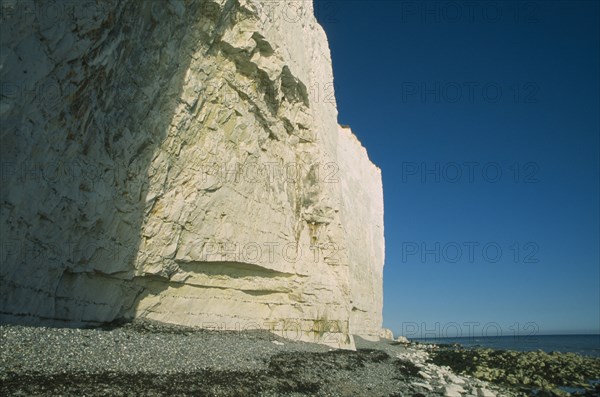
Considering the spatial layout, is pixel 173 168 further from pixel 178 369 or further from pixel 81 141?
pixel 178 369

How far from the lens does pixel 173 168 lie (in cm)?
1466

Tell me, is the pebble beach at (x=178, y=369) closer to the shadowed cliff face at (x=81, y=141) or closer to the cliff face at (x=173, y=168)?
the shadowed cliff face at (x=81, y=141)

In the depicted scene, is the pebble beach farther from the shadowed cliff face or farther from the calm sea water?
the calm sea water

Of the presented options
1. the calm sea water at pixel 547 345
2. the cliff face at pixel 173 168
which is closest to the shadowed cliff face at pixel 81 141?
the cliff face at pixel 173 168

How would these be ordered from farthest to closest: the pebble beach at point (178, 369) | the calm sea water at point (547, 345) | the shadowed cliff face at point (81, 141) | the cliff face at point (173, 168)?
the calm sea water at point (547, 345) → the cliff face at point (173, 168) → the shadowed cliff face at point (81, 141) → the pebble beach at point (178, 369)

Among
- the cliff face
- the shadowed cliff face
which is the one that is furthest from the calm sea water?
the shadowed cliff face

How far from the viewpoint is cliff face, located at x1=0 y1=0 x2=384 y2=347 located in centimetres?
892

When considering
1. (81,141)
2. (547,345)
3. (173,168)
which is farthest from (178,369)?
(547,345)

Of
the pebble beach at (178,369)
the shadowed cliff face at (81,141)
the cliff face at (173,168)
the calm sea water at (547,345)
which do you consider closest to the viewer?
the pebble beach at (178,369)

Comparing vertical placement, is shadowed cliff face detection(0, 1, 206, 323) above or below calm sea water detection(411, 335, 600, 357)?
above

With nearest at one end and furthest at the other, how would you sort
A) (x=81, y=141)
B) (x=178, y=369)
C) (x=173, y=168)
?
(x=178, y=369)
(x=81, y=141)
(x=173, y=168)

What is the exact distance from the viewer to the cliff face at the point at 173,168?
8.92m

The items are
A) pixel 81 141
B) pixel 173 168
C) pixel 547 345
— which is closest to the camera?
pixel 81 141

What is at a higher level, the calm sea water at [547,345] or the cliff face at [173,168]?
the cliff face at [173,168]
